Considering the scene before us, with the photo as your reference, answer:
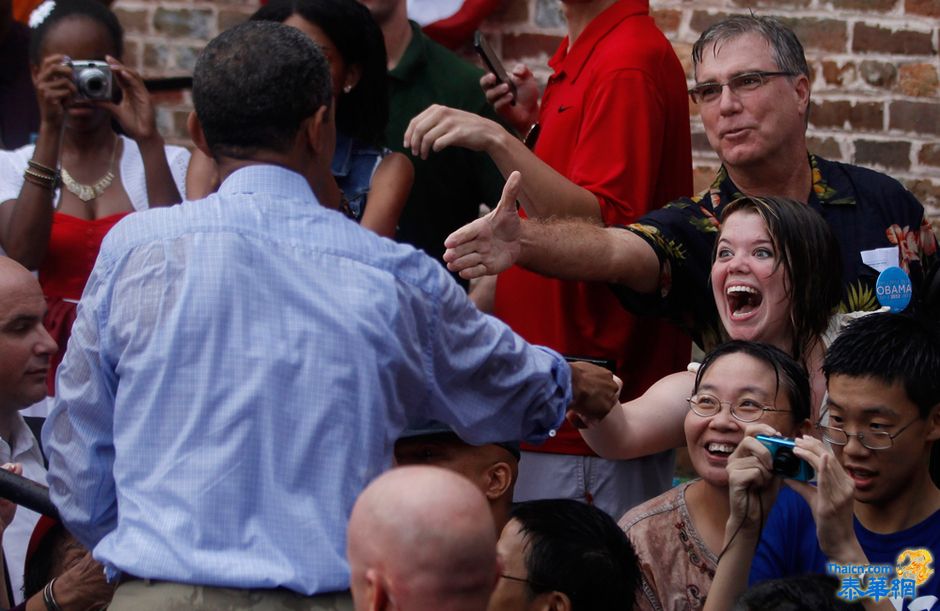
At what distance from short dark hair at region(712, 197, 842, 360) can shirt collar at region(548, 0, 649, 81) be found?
76cm

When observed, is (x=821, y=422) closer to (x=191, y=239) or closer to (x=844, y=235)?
(x=844, y=235)

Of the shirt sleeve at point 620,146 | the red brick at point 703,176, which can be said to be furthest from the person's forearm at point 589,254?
the red brick at point 703,176

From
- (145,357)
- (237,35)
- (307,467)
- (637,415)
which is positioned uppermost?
(237,35)

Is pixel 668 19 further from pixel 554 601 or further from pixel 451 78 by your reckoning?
pixel 554 601

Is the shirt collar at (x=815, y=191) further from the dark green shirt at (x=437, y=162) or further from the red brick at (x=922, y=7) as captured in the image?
the red brick at (x=922, y=7)

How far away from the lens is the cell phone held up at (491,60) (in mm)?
3877

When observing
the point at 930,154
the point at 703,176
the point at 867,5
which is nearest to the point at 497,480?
the point at 703,176

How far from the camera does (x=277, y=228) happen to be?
93.5 inches

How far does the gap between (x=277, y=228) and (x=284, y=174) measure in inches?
4.6

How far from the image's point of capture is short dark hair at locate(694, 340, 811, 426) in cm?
299

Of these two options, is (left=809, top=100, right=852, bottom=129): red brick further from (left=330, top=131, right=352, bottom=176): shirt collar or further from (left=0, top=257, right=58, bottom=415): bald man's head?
(left=0, top=257, right=58, bottom=415): bald man's head

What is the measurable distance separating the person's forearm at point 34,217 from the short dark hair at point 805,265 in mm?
1872

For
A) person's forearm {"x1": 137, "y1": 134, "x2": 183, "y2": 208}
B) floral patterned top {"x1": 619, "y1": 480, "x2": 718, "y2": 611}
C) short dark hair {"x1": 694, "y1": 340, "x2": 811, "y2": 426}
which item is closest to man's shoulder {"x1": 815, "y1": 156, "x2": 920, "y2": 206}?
short dark hair {"x1": 694, "y1": 340, "x2": 811, "y2": 426}

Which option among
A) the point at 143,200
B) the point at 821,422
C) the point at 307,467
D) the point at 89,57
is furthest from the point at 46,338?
the point at 821,422
